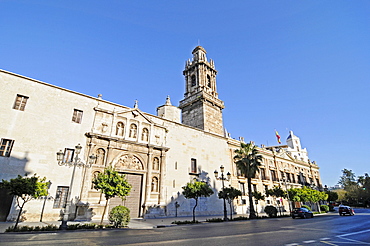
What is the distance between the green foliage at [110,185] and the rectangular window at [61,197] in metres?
3.90

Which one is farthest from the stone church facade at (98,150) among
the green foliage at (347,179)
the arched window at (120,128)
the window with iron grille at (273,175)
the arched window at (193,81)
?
the green foliage at (347,179)

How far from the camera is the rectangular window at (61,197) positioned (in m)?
15.8

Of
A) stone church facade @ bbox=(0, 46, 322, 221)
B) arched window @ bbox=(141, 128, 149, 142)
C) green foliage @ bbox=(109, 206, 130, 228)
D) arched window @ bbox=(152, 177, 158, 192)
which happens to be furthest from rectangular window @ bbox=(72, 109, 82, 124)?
green foliage @ bbox=(109, 206, 130, 228)

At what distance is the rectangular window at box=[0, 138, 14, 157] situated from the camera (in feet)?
47.8

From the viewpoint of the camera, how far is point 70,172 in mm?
16906

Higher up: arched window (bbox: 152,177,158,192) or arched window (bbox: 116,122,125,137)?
arched window (bbox: 116,122,125,137)

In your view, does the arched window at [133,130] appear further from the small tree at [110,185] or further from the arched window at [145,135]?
the small tree at [110,185]

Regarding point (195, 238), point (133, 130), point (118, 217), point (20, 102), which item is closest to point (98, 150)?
point (133, 130)

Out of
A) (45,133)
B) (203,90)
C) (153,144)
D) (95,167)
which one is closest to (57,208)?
(95,167)

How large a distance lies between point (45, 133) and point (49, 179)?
12.5 ft

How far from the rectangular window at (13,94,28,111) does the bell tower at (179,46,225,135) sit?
2400 centimetres

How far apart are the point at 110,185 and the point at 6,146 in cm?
844

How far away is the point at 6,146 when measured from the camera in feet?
48.5

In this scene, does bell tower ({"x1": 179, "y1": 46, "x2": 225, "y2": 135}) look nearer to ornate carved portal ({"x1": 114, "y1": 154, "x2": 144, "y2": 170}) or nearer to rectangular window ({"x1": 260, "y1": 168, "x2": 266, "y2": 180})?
rectangular window ({"x1": 260, "y1": 168, "x2": 266, "y2": 180})
